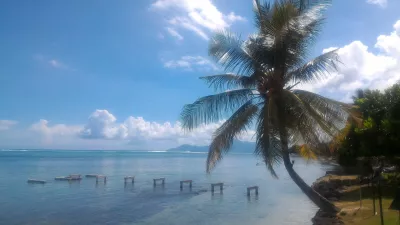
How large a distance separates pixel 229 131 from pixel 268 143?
4.83 ft

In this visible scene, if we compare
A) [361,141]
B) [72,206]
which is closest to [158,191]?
[72,206]

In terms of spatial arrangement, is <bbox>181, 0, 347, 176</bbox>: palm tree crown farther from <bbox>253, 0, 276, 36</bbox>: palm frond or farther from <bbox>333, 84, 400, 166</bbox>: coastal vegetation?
<bbox>333, 84, 400, 166</bbox>: coastal vegetation

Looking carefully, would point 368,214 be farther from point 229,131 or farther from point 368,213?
point 229,131

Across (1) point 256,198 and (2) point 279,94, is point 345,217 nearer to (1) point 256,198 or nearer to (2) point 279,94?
(2) point 279,94

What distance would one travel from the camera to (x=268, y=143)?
392 inches

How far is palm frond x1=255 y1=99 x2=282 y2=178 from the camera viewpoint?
32.6ft

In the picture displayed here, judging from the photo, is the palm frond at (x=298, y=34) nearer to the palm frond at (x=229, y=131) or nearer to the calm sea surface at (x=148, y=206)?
the palm frond at (x=229, y=131)

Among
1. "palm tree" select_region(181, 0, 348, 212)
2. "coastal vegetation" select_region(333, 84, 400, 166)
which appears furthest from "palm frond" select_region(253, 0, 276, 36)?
"coastal vegetation" select_region(333, 84, 400, 166)

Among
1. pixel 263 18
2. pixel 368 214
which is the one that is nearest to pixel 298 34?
pixel 263 18

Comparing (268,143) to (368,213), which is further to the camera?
(368,213)

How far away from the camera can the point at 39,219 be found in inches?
865

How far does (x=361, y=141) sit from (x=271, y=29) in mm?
10458

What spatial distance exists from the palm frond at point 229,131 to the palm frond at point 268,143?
2.24 feet

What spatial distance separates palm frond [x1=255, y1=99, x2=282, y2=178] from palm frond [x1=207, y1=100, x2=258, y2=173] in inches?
26.9
